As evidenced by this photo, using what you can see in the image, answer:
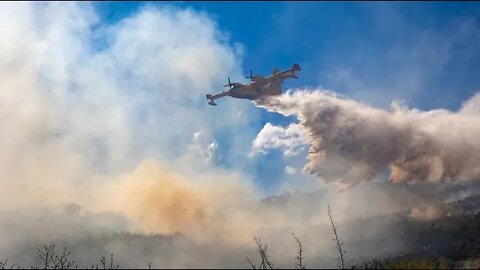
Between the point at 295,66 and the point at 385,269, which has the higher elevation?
the point at 295,66

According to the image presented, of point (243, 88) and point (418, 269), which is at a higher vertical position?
point (243, 88)

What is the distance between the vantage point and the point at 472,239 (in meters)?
197

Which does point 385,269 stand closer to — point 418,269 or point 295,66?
point 418,269


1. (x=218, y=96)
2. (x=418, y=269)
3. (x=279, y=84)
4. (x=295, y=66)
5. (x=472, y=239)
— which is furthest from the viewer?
(x=472, y=239)

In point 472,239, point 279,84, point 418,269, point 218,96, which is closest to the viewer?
point 418,269

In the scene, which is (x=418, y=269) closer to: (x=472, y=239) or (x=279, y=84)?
(x=279, y=84)

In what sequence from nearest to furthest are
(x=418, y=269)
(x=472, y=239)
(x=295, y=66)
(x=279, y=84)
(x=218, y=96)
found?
(x=418, y=269) → (x=295, y=66) → (x=279, y=84) → (x=218, y=96) → (x=472, y=239)

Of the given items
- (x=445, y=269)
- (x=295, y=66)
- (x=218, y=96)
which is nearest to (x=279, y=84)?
(x=295, y=66)

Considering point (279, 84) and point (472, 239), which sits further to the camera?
point (472, 239)

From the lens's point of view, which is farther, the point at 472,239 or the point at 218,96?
the point at 472,239

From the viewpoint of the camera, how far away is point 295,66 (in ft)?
349

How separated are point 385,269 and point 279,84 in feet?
229

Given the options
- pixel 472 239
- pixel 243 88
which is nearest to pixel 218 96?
pixel 243 88

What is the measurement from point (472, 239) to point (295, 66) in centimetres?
14285
